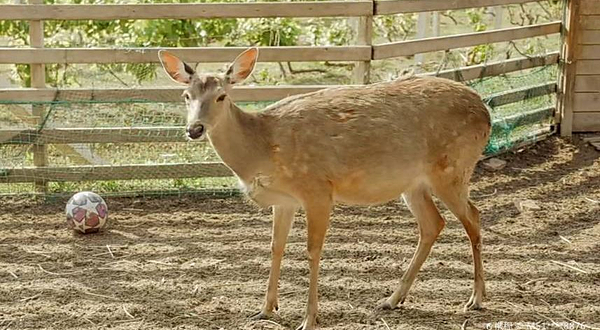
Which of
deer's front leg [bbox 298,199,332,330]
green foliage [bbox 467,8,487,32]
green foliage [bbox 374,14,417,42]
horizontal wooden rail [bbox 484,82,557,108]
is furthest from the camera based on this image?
green foliage [bbox 467,8,487,32]

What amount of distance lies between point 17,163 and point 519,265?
450 cm

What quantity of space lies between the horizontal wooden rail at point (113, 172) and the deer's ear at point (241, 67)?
3023mm

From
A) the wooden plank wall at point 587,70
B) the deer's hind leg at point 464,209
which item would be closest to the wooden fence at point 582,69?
the wooden plank wall at point 587,70

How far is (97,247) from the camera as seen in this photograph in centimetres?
764

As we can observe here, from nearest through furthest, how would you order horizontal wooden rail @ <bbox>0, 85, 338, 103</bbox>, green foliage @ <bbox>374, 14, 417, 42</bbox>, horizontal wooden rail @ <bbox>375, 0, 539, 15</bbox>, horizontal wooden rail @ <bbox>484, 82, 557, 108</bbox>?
horizontal wooden rail @ <bbox>0, 85, 338, 103</bbox> → horizontal wooden rail @ <bbox>375, 0, 539, 15</bbox> → horizontal wooden rail @ <bbox>484, 82, 557, 108</bbox> → green foliage @ <bbox>374, 14, 417, 42</bbox>

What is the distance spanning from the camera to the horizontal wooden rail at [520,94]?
33.3 feet

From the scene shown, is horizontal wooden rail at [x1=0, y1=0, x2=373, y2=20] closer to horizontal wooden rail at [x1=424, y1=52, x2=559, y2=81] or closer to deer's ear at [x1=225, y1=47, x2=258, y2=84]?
horizontal wooden rail at [x1=424, y1=52, x2=559, y2=81]

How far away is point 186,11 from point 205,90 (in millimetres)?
3084

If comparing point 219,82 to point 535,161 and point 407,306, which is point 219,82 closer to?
point 407,306

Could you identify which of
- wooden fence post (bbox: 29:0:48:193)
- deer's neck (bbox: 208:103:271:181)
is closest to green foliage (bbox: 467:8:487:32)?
wooden fence post (bbox: 29:0:48:193)

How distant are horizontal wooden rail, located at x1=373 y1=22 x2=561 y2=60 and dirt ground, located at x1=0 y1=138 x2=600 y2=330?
1.41 m

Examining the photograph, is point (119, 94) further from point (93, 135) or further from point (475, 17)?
point (475, 17)

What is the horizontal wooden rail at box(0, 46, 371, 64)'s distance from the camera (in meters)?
8.73

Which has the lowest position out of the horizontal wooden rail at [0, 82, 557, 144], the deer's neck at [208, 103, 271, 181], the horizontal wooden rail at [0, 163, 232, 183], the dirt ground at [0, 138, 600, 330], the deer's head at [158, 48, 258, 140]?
the dirt ground at [0, 138, 600, 330]
